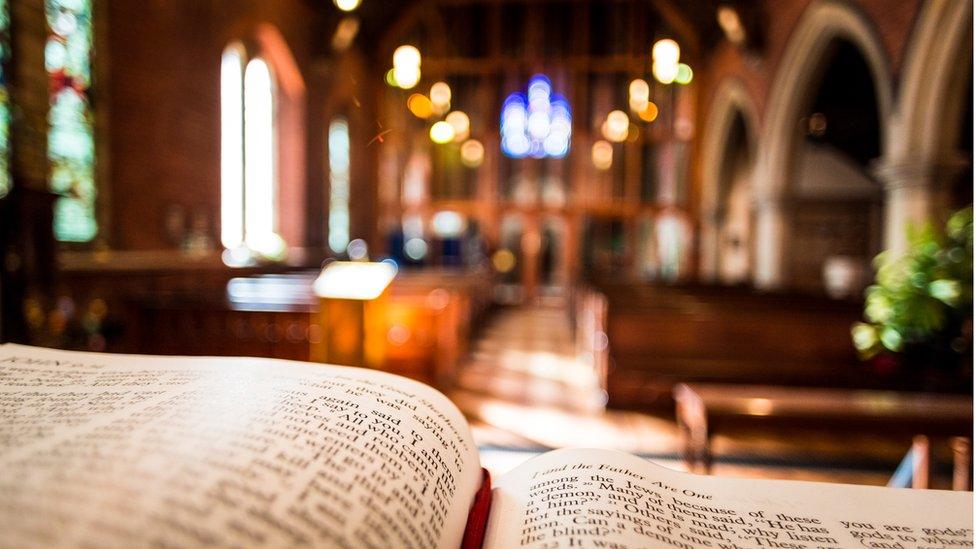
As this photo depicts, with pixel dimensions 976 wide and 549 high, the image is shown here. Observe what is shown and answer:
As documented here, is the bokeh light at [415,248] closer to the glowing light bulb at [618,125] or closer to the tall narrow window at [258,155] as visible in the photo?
the tall narrow window at [258,155]

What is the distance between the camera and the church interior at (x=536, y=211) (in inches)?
116

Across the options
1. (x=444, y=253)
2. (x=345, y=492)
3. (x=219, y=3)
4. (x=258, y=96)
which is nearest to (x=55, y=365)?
(x=345, y=492)

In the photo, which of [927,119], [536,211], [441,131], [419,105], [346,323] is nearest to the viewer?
[346,323]

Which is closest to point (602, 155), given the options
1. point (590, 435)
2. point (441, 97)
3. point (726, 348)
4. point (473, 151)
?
point (473, 151)

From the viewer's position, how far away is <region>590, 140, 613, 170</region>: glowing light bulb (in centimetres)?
1277

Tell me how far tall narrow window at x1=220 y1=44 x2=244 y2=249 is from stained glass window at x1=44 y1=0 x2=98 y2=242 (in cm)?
196

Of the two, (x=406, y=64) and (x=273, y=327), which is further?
(x=273, y=327)

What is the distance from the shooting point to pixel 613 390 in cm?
429

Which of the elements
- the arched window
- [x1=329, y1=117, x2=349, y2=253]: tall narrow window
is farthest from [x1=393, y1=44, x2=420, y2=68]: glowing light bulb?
[x1=329, y1=117, x2=349, y2=253]: tall narrow window

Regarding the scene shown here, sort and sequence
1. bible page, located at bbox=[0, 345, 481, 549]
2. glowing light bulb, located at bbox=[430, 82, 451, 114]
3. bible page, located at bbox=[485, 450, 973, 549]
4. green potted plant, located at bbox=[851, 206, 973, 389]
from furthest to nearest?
glowing light bulb, located at bbox=[430, 82, 451, 114]
green potted plant, located at bbox=[851, 206, 973, 389]
bible page, located at bbox=[485, 450, 973, 549]
bible page, located at bbox=[0, 345, 481, 549]

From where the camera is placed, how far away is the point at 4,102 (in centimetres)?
402

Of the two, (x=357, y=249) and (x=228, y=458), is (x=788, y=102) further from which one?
(x=228, y=458)

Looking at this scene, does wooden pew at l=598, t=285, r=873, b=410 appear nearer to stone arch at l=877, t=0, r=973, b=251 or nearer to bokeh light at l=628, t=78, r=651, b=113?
stone arch at l=877, t=0, r=973, b=251

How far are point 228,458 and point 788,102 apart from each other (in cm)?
860
